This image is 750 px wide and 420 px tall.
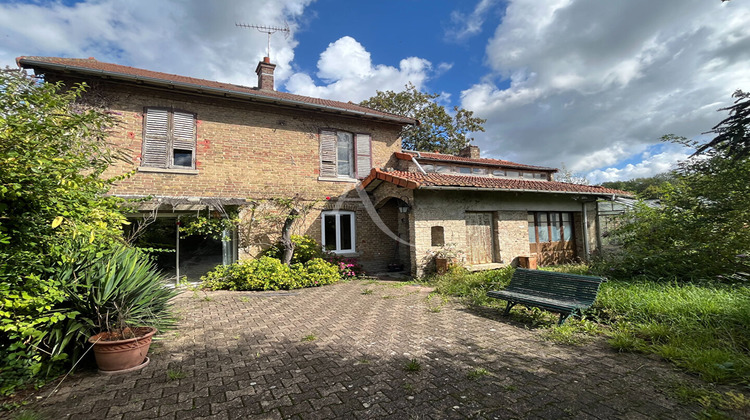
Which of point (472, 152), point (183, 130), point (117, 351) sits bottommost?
point (117, 351)

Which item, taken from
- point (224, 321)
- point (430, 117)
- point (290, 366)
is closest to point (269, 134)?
point (224, 321)

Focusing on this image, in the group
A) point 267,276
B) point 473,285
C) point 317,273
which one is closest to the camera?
point 473,285

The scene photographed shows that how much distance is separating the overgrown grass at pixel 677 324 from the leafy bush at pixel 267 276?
4.54 metres

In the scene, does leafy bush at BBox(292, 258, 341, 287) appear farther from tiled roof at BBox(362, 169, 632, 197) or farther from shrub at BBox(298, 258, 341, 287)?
tiled roof at BBox(362, 169, 632, 197)

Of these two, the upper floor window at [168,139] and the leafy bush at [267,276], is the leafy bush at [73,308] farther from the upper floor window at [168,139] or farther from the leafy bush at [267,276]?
the upper floor window at [168,139]

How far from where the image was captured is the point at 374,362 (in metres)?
3.66

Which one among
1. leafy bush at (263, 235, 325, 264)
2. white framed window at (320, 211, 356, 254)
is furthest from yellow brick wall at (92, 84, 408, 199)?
leafy bush at (263, 235, 325, 264)

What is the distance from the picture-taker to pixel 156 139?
900 cm

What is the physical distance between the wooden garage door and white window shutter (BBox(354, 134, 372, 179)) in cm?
390

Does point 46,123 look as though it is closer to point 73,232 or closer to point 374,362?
point 73,232

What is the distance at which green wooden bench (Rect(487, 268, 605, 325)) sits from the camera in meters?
4.73

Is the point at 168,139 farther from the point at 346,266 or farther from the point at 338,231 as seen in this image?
the point at 346,266

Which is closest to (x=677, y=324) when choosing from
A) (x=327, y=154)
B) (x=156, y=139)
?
(x=327, y=154)

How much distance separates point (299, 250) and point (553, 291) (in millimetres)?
6928
